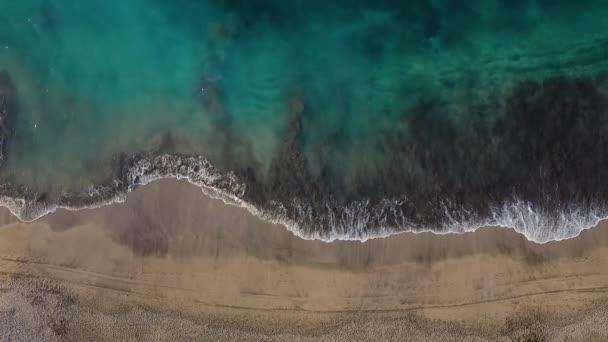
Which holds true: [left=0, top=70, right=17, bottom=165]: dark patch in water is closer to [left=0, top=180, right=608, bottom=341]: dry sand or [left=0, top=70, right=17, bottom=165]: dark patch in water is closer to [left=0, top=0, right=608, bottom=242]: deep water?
[left=0, top=0, right=608, bottom=242]: deep water


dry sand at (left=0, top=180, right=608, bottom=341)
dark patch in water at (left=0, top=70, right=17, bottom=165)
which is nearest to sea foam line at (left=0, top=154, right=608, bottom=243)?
dry sand at (left=0, top=180, right=608, bottom=341)

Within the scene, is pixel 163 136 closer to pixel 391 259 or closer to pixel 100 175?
pixel 100 175

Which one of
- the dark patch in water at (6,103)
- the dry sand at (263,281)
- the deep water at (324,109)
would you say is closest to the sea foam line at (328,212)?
the deep water at (324,109)

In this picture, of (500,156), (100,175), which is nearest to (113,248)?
(100,175)

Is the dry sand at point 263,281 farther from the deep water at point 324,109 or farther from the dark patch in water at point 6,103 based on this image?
the dark patch in water at point 6,103

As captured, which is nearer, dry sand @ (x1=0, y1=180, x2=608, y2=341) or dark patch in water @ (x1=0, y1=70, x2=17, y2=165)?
dry sand @ (x1=0, y1=180, x2=608, y2=341)
